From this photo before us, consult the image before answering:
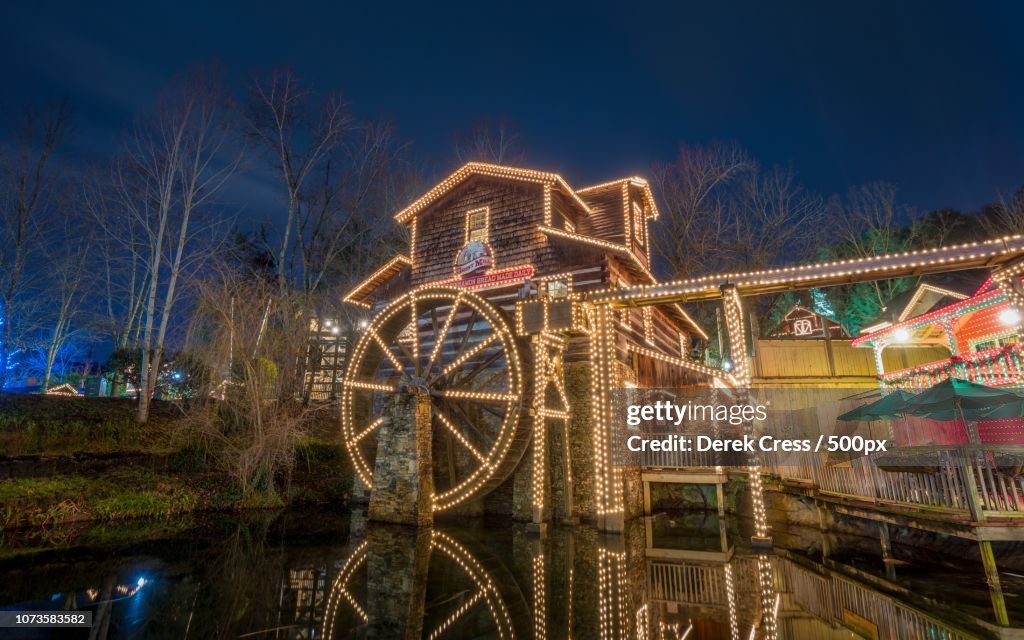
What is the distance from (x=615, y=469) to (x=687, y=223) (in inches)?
716

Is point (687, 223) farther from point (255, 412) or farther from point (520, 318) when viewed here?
point (255, 412)

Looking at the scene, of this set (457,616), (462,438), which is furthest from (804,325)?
(457,616)

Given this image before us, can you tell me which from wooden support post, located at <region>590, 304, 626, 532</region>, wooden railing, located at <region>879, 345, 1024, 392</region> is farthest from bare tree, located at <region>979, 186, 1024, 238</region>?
wooden support post, located at <region>590, 304, 626, 532</region>

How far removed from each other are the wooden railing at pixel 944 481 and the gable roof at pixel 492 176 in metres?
9.01

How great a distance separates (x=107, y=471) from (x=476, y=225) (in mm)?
10675

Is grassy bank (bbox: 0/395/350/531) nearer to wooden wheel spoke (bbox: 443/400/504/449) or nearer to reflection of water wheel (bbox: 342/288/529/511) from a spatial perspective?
A: reflection of water wheel (bbox: 342/288/529/511)

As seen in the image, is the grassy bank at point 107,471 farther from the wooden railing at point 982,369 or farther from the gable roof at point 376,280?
the wooden railing at point 982,369

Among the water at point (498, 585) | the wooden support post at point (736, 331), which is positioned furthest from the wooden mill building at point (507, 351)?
the water at point (498, 585)

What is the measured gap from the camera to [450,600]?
5406mm

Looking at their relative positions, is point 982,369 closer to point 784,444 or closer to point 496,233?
point 784,444

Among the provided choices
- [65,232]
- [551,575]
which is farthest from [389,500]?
[65,232]

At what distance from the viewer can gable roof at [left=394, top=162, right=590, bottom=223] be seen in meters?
13.6

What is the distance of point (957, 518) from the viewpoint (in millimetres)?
6168

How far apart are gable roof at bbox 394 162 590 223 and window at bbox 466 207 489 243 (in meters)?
1.13
